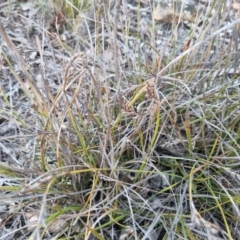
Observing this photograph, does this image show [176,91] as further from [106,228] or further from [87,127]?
[106,228]

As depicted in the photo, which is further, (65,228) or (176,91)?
(176,91)

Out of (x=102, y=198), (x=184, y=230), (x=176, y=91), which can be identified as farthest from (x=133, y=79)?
(x=184, y=230)

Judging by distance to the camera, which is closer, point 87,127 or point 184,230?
point 184,230

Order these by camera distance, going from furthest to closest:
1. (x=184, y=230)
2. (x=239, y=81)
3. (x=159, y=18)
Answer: (x=159, y=18)
(x=239, y=81)
(x=184, y=230)

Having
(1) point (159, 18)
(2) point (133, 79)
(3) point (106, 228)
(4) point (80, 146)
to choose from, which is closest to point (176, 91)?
(2) point (133, 79)

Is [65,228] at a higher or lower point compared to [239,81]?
lower

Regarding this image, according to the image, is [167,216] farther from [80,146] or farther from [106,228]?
[80,146]

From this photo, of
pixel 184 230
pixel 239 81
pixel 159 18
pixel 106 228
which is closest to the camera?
pixel 184 230

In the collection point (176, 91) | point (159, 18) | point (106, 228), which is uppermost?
point (176, 91)

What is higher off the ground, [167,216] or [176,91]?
[176,91]
